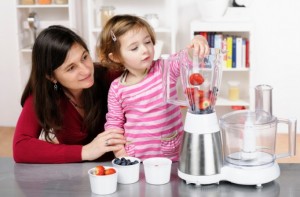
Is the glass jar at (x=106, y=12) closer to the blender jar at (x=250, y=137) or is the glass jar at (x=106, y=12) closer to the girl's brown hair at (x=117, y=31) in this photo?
the girl's brown hair at (x=117, y=31)

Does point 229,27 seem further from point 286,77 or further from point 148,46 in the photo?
point 148,46

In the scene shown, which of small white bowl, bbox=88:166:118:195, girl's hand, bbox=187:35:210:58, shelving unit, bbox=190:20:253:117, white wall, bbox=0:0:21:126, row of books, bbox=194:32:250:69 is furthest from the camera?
white wall, bbox=0:0:21:126

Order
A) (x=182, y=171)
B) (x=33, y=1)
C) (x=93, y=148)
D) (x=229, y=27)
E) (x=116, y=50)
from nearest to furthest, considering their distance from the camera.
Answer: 1. (x=182, y=171)
2. (x=93, y=148)
3. (x=116, y=50)
4. (x=229, y=27)
5. (x=33, y=1)

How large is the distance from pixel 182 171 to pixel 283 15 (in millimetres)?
2880

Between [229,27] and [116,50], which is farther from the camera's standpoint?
[229,27]

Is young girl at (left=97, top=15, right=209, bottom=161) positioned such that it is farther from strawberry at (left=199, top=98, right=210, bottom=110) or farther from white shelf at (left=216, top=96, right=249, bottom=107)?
white shelf at (left=216, top=96, right=249, bottom=107)

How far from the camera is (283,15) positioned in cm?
404

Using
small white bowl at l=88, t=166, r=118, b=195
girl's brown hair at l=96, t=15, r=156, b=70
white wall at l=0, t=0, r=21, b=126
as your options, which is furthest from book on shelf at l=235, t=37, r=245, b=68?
small white bowl at l=88, t=166, r=118, b=195

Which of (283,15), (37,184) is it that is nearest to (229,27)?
(283,15)

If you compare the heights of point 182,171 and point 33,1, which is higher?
point 33,1

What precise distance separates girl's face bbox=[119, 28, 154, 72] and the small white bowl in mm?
478

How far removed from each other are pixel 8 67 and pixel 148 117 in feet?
9.44

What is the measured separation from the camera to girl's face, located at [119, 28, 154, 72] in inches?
68.7

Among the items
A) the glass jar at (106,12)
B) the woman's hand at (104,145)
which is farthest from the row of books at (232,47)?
the woman's hand at (104,145)
